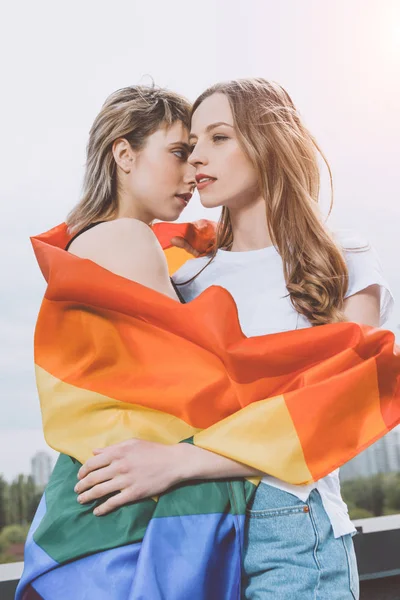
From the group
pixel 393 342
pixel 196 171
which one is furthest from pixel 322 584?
pixel 196 171

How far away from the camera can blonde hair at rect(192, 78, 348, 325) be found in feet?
4.21

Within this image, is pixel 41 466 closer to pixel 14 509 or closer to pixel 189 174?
pixel 14 509

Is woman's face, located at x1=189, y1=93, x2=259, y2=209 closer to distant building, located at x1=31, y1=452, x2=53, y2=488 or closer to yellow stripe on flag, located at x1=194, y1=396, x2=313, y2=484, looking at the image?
yellow stripe on flag, located at x1=194, y1=396, x2=313, y2=484

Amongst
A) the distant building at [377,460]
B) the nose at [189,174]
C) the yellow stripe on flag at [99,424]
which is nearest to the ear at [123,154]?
the nose at [189,174]

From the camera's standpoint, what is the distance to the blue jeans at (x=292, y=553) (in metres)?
1.04

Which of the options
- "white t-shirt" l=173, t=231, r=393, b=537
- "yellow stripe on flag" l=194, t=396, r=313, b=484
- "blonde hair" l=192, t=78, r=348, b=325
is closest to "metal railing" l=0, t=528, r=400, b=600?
"white t-shirt" l=173, t=231, r=393, b=537

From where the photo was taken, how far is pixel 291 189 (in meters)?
1.42

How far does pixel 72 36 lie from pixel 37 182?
1.84 ft

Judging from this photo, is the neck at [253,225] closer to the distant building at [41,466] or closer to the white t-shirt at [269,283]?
the white t-shirt at [269,283]

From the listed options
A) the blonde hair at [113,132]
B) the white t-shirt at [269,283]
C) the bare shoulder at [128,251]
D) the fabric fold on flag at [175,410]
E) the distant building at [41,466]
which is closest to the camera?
the fabric fold on flag at [175,410]

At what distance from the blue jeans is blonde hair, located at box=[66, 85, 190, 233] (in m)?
0.65

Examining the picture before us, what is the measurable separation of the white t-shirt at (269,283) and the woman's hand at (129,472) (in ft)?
0.95

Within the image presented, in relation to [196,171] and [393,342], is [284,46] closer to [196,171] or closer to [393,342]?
[196,171]

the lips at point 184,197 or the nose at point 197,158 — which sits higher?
the nose at point 197,158
